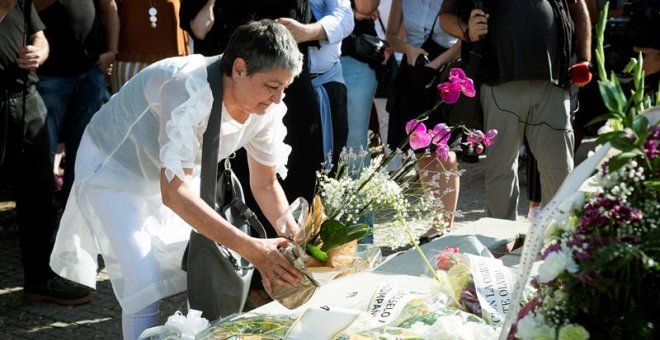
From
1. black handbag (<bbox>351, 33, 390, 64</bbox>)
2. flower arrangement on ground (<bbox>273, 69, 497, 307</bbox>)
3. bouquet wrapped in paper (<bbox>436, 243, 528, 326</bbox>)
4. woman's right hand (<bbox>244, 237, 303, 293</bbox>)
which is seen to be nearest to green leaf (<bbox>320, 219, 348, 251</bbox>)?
flower arrangement on ground (<bbox>273, 69, 497, 307</bbox>)

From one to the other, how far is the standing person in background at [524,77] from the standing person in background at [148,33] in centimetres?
165

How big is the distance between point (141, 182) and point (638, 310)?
77.0 inches

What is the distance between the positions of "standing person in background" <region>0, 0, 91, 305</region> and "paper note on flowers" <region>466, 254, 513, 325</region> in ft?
8.13

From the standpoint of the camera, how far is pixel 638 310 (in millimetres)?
1912

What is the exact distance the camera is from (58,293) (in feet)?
15.5

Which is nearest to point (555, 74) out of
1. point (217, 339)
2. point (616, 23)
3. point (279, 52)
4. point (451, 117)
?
point (451, 117)

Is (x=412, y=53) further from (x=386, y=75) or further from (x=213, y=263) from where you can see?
(x=213, y=263)

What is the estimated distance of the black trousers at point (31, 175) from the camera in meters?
4.75

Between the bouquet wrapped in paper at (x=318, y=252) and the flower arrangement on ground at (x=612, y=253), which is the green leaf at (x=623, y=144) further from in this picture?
the bouquet wrapped in paper at (x=318, y=252)

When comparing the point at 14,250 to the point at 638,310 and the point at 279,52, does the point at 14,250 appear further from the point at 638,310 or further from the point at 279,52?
the point at 638,310

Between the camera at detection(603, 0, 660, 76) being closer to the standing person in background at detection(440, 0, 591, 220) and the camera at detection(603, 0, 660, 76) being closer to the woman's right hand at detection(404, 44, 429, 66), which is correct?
the standing person in background at detection(440, 0, 591, 220)

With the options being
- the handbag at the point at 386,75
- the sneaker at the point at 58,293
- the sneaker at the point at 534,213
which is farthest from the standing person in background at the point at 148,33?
the sneaker at the point at 534,213

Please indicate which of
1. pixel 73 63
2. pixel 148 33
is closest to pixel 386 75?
pixel 148 33

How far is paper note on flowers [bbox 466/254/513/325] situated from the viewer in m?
2.64
